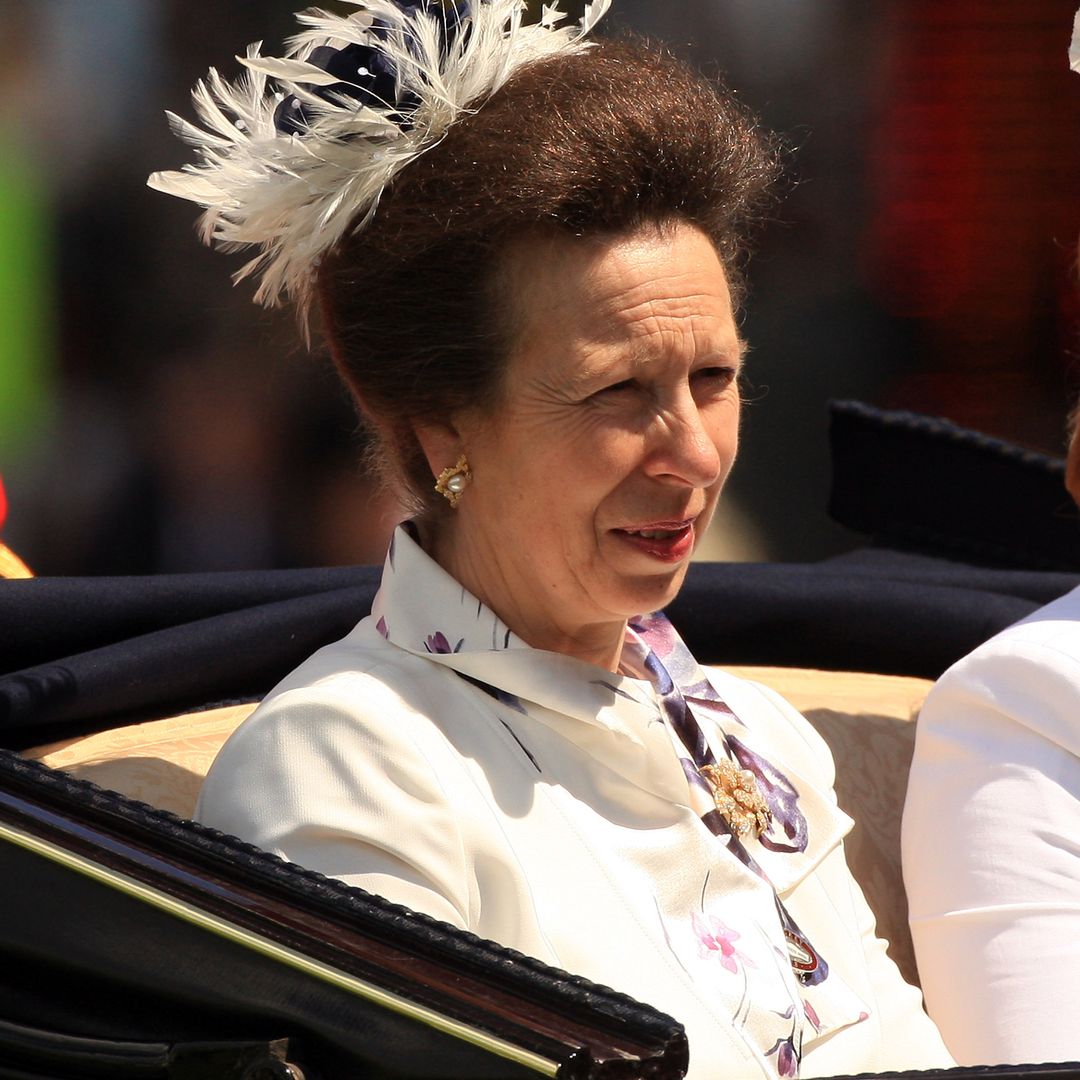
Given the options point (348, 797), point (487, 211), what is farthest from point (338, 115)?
point (348, 797)

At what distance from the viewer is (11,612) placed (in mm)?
1938

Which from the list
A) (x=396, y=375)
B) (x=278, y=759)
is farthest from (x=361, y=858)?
(x=396, y=375)

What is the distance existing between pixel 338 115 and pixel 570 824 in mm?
759

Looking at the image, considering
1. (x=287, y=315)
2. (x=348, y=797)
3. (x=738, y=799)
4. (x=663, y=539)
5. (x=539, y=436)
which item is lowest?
(x=287, y=315)

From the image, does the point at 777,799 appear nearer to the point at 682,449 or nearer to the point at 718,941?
the point at 718,941

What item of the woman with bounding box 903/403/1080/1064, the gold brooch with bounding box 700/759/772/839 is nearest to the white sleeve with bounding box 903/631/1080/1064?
the woman with bounding box 903/403/1080/1064

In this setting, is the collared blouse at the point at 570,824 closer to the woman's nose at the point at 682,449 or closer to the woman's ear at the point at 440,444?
the woman's ear at the point at 440,444

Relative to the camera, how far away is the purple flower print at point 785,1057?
1547 mm

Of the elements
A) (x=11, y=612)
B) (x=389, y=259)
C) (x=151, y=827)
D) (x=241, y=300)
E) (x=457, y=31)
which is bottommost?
(x=241, y=300)

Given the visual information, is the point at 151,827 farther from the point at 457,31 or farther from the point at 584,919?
the point at 457,31

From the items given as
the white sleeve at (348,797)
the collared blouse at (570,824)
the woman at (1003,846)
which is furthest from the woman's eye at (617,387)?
the woman at (1003,846)

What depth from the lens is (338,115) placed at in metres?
1.67

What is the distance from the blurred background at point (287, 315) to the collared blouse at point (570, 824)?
1.90 meters

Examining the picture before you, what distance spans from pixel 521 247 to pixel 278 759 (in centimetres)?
56
